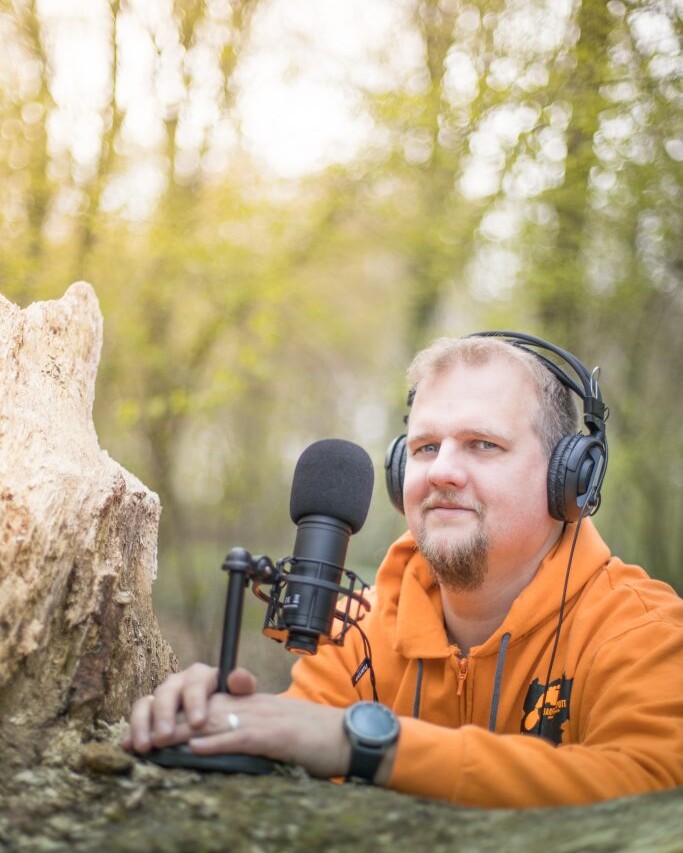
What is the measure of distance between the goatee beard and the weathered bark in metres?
1.10

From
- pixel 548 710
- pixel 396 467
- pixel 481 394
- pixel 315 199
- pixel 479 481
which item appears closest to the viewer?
pixel 548 710

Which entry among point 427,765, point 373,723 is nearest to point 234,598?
point 373,723

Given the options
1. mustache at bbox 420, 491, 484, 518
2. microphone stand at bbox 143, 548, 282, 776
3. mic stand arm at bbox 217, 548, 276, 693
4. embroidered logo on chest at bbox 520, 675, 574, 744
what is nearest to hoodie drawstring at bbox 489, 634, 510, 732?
embroidered logo on chest at bbox 520, 675, 574, 744

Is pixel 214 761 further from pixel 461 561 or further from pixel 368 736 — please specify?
pixel 461 561

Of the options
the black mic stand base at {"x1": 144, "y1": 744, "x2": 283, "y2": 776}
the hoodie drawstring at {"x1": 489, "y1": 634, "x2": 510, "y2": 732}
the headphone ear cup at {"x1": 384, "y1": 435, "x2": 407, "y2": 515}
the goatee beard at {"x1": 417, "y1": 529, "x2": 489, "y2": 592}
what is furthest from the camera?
the headphone ear cup at {"x1": 384, "y1": 435, "x2": 407, "y2": 515}

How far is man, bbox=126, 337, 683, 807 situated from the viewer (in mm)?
2143

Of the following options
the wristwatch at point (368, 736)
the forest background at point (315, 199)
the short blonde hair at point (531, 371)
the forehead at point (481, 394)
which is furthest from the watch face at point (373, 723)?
the forest background at point (315, 199)

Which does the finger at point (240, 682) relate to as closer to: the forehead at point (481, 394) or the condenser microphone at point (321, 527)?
the condenser microphone at point (321, 527)

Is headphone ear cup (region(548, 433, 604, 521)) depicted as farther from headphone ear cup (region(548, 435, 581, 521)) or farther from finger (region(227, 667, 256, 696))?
finger (region(227, 667, 256, 696))

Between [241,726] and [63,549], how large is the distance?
0.84m

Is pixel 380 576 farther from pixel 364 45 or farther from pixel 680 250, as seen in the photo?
pixel 364 45

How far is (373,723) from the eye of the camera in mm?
2191

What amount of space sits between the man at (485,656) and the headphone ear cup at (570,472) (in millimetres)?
66

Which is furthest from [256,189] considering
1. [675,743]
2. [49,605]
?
[675,743]
